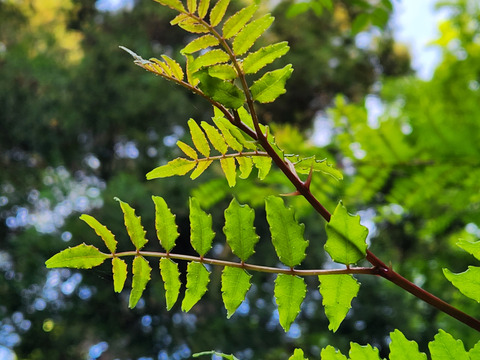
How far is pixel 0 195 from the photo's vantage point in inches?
192

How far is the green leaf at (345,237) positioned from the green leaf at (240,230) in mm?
57

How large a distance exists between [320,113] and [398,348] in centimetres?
667

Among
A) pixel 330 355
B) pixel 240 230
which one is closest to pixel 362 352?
pixel 330 355

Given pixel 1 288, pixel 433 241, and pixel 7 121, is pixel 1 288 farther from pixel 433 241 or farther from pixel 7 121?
pixel 433 241

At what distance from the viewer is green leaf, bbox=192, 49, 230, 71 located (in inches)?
11.7

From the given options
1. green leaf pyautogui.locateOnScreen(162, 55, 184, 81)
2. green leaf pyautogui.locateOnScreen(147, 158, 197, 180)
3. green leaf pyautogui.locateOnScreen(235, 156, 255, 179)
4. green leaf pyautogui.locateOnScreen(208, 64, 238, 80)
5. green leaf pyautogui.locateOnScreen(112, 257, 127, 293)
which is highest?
green leaf pyautogui.locateOnScreen(208, 64, 238, 80)

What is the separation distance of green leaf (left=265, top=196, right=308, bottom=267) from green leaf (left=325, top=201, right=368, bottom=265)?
2 cm

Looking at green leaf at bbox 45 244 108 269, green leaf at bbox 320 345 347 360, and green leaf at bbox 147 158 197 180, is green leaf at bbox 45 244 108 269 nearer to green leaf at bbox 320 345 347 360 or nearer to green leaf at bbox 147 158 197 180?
green leaf at bbox 147 158 197 180

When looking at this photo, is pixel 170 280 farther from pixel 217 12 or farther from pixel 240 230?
pixel 217 12

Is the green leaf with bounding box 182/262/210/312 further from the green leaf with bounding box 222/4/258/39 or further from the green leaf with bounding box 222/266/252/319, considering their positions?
the green leaf with bounding box 222/4/258/39

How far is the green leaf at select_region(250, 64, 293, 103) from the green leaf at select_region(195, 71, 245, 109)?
2cm

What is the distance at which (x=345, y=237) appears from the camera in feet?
1.02

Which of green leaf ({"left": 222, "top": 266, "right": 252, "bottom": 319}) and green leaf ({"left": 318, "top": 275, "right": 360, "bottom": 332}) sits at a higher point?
green leaf ({"left": 318, "top": 275, "right": 360, "bottom": 332})

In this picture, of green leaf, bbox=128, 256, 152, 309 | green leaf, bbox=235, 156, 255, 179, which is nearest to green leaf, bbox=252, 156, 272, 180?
green leaf, bbox=235, 156, 255, 179
